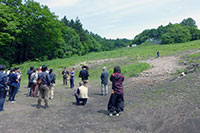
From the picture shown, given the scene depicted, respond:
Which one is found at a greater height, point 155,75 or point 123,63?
point 123,63

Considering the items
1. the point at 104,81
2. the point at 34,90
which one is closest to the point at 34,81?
the point at 34,90

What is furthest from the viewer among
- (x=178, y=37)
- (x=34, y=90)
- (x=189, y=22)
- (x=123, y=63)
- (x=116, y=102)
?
(x=189, y=22)

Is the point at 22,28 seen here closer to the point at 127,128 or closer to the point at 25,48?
the point at 25,48

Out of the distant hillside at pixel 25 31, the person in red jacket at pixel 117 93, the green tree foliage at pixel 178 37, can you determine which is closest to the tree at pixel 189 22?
the green tree foliage at pixel 178 37

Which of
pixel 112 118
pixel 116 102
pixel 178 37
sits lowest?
pixel 112 118

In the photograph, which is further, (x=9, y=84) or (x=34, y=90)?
(x=34, y=90)

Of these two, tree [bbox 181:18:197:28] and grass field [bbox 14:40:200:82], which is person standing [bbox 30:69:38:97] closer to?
grass field [bbox 14:40:200:82]

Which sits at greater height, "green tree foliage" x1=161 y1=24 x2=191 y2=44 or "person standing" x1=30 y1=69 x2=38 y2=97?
"green tree foliage" x1=161 y1=24 x2=191 y2=44

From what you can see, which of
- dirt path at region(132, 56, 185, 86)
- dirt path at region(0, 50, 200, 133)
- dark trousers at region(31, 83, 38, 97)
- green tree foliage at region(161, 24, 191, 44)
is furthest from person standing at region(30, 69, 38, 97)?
green tree foliage at region(161, 24, 191, 44)

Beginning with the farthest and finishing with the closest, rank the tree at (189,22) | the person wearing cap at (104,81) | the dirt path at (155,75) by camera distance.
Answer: the tree at (189,22) < the dirt path at (155,75) < the person wearing cap at (104,81)

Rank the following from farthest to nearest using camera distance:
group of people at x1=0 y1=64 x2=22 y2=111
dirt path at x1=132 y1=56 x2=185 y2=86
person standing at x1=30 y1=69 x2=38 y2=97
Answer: dirt path at x1=132 y1=56 x2=185 y2=86
person standing at x1=30 y1=69 x2=38 y2=97
group of people at x1=0 y1=64 x2=22 y2=111

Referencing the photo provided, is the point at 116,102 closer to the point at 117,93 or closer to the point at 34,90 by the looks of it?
the point at 117,93

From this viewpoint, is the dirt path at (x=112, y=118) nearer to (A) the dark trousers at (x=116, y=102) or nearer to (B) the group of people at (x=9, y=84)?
(A) the dark trousers at (x=116, y=102)

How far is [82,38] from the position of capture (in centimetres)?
9331
